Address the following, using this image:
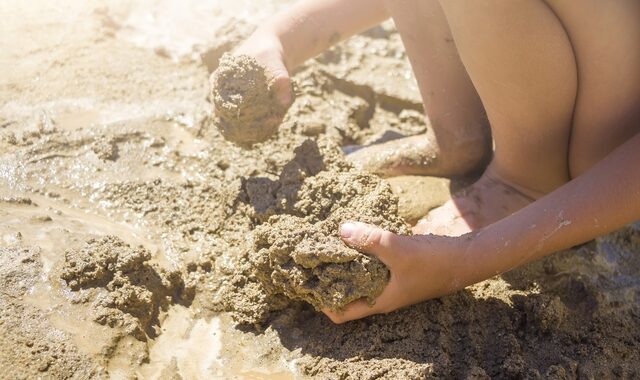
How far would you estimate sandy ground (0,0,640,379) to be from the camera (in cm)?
189

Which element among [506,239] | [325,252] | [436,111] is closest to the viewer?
[325,252]

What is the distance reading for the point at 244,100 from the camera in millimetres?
2277

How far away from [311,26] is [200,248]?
0.94m

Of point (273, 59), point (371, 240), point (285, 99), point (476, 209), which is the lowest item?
point (476, 209)

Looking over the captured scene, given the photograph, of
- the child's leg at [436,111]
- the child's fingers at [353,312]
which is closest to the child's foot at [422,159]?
the child's leg at [436,111]

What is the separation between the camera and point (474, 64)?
208 cm

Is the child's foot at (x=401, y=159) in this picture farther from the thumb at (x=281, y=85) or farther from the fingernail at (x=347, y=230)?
the fingernail at (x=347, y=230)

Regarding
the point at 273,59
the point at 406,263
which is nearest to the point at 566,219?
the point at 406,263

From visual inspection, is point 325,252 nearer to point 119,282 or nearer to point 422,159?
point 119,282

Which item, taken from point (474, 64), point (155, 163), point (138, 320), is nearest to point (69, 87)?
point (155, 163)

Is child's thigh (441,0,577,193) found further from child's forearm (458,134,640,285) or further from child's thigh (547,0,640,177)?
child's forearm (458,134,640,285)

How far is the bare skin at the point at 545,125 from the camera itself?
1.88 m

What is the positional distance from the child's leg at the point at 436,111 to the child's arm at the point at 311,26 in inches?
7.1

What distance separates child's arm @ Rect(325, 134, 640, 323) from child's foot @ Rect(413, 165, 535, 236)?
1.00ft
